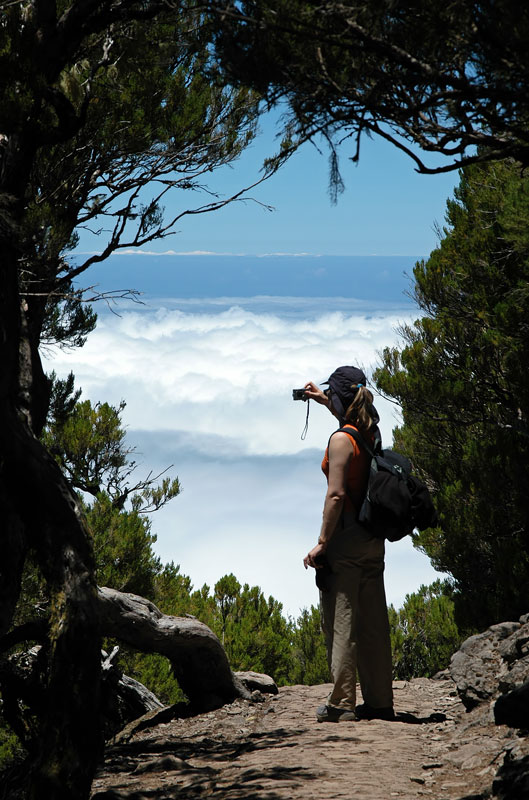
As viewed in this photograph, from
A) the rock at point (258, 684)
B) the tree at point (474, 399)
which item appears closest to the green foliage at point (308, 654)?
the tree at point (474, 399)

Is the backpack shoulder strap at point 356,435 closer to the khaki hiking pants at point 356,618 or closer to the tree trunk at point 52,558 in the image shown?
the khaki hiking pants at point 356,618

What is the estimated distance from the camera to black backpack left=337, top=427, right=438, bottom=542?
5.51 m

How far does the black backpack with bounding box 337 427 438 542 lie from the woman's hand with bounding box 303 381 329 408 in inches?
16.7

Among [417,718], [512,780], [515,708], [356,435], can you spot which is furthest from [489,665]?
[512,780]

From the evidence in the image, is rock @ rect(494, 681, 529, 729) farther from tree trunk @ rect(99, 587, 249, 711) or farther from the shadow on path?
tree trunk @ rect(99, 587, 249, 711)

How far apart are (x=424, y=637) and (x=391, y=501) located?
10.4 metres

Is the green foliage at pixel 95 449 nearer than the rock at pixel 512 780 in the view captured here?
No

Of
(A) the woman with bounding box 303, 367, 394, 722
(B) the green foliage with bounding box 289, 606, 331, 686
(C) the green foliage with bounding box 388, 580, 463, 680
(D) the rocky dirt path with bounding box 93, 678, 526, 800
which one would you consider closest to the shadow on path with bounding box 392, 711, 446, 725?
(D) the rocky dirt path with bounding box 93, 678, 526, 800

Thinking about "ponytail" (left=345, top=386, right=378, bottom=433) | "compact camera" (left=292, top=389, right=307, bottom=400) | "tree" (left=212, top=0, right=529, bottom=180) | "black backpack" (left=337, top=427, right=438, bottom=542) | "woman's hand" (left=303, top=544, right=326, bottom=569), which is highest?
"tree" (left=212, top=0, right=529, bottom=180)

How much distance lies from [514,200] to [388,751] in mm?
7268

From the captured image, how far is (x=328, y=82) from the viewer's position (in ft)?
12.0

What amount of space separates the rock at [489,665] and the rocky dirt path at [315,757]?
0.17 meters

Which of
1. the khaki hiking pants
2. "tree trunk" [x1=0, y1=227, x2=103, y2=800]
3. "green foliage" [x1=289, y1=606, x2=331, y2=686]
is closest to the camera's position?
"tree trunk" [x1=0, y1=227, x2=103, y2=800]

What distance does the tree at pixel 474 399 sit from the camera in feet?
41.3
